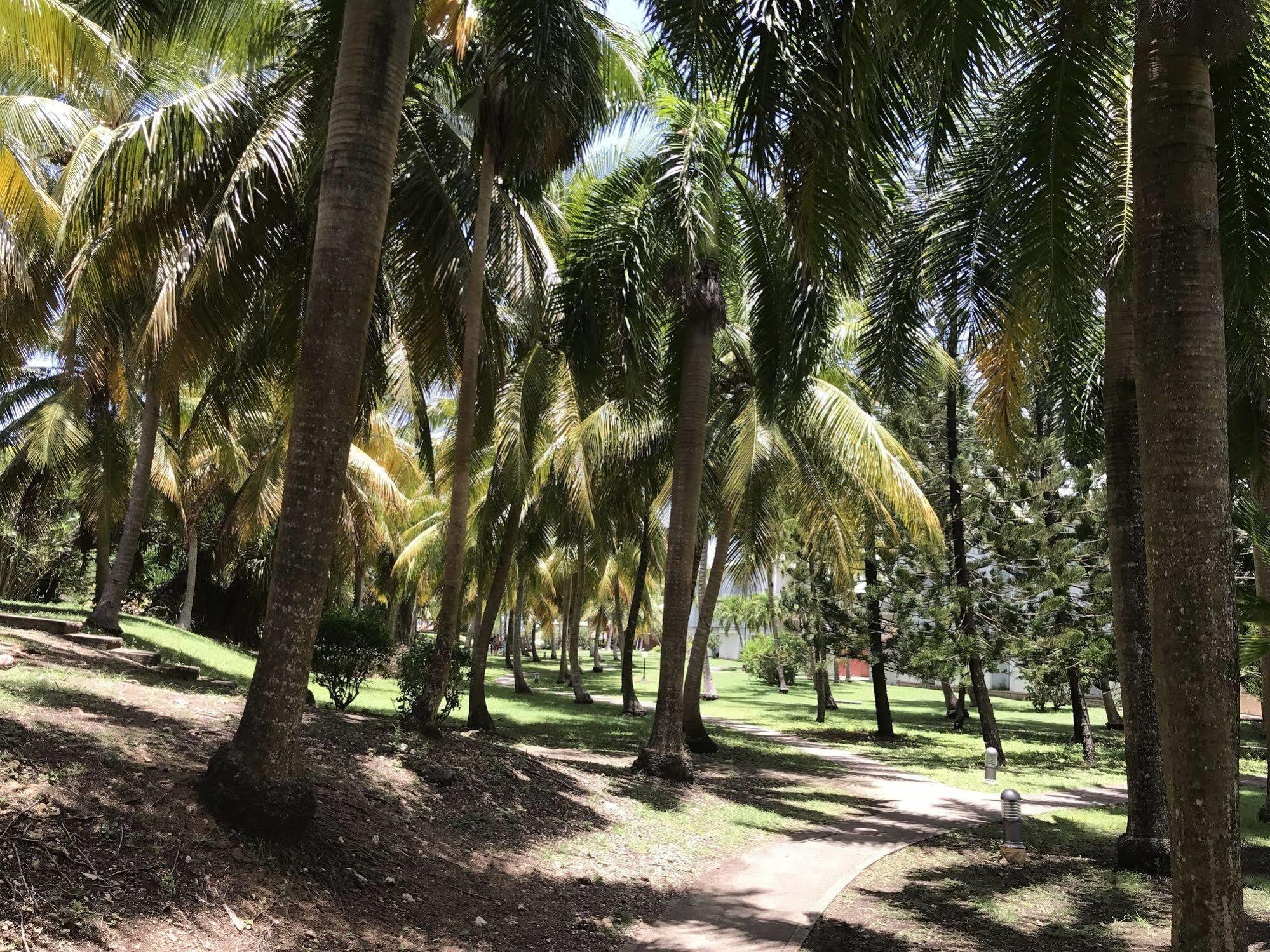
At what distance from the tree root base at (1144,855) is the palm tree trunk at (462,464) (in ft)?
24.3

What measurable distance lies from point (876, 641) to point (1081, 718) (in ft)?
17.2

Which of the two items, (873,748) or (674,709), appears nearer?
(674,709)

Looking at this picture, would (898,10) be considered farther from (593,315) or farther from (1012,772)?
(1012,772)

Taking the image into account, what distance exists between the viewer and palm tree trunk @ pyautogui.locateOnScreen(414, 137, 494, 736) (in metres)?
10.2

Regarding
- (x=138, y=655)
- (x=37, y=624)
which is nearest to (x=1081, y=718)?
(x=138, y=655)

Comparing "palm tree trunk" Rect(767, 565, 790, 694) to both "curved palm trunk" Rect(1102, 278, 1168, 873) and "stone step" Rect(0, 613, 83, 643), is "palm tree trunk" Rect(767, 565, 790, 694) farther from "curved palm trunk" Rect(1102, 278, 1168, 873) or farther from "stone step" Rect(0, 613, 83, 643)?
"stone step" Rect(0, 613, 83, 643)

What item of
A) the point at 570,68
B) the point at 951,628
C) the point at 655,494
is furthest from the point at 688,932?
the point at 951,628

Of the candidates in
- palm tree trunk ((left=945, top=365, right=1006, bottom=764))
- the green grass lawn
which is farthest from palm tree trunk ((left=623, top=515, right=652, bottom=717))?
palm tree trunk ((left=945, top=365, right=1006, bottom=764))

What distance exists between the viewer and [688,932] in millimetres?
6676

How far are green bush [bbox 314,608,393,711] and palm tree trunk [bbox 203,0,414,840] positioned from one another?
286 inches

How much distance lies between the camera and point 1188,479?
4.35 m

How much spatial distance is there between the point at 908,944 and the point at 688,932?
1720 millimetres

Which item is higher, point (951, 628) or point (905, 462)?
point (905, 462)

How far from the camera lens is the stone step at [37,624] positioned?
1293 cm
